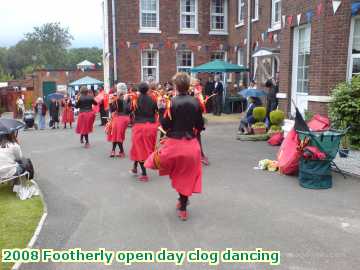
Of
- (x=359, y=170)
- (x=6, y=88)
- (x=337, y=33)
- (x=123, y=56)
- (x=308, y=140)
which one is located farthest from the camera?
(x=6, y=88)

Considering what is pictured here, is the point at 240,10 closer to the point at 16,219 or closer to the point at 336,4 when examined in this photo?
the point at 336,4

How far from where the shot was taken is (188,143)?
5613mm

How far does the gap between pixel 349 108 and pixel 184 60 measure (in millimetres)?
16777

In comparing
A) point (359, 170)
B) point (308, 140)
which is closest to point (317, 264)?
point (308, 140)

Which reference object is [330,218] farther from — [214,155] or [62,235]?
[214,155]

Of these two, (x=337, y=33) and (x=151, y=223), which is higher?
(x=337, y=33)

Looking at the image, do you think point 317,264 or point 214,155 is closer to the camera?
point 317,264

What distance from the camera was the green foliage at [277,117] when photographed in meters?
12.5

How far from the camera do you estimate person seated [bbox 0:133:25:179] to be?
694 centimetres

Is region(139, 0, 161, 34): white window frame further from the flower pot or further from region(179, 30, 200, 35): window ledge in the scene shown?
the flower pot

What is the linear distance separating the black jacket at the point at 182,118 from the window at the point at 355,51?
650 centimetres

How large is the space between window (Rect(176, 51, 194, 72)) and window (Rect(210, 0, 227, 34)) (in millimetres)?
1916

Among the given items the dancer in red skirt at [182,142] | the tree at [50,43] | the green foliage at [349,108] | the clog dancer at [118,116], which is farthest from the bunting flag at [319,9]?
the tree at [50,43]

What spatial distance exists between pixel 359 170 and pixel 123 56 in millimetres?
17070
